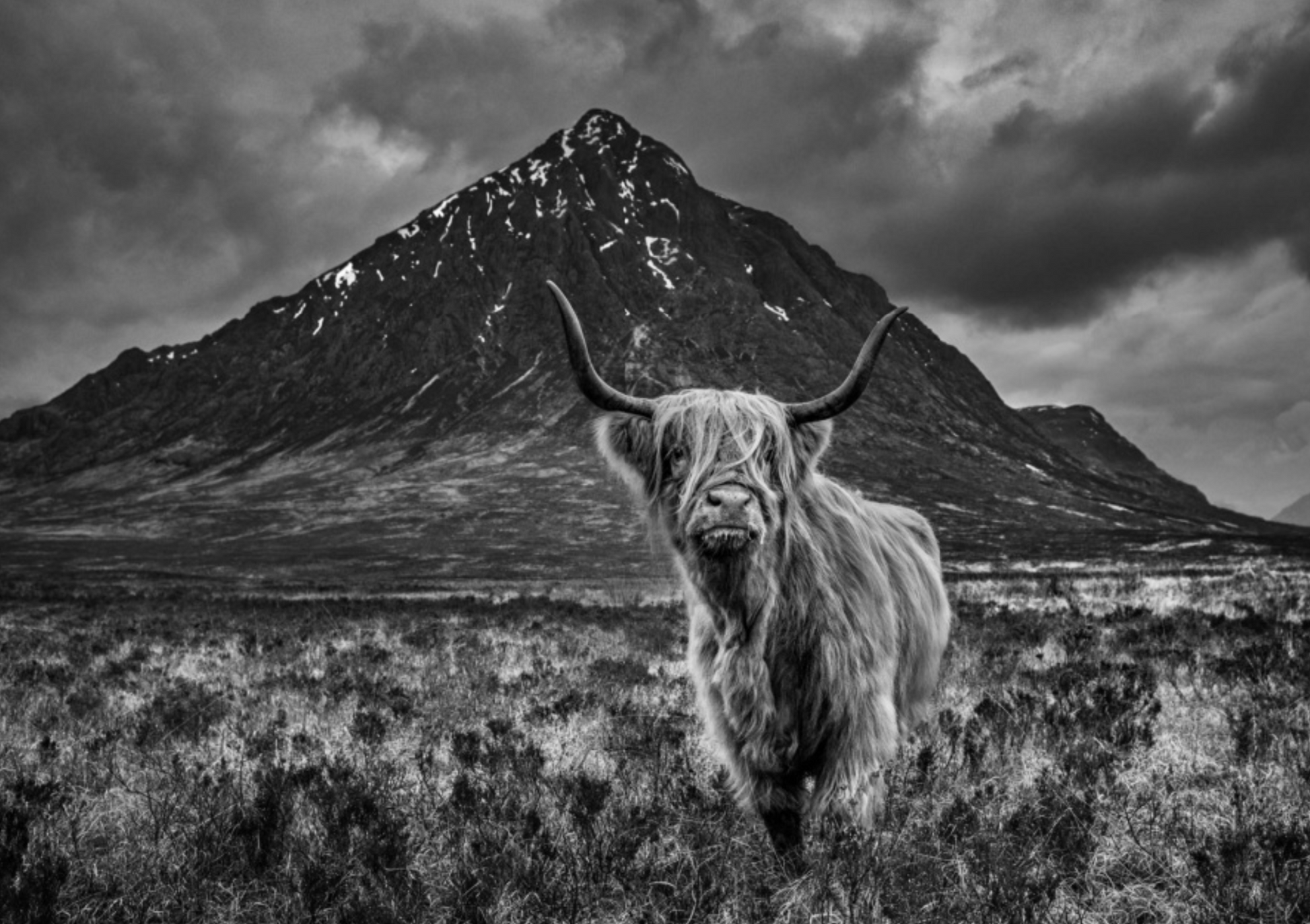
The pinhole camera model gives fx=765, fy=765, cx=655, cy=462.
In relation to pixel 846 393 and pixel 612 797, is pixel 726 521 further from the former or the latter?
pixel 612 797

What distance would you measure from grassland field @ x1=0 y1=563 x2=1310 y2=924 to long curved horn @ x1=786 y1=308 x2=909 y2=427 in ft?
6.48

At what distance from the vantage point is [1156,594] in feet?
51.4

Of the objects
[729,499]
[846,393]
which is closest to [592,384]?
[729,499]

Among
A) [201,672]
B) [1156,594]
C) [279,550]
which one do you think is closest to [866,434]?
[279,550]

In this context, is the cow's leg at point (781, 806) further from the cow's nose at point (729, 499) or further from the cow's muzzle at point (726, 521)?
the cow's nose at point (729, 499)

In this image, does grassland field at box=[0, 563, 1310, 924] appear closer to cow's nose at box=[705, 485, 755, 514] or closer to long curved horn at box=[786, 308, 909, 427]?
cow's nose at box=[705, 485, 755, 514]

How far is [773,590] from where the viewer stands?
13.4ft

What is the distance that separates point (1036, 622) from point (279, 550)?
71.8 meters

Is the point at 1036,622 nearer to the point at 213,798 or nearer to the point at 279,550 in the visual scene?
the point at 213,798

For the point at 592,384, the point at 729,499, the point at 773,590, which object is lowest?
the point at 773,590

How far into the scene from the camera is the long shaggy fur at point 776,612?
3.93 metres

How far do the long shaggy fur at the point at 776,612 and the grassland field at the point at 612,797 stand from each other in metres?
0.26

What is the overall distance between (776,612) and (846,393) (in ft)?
4.50

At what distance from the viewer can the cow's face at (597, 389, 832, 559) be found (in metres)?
3.72
